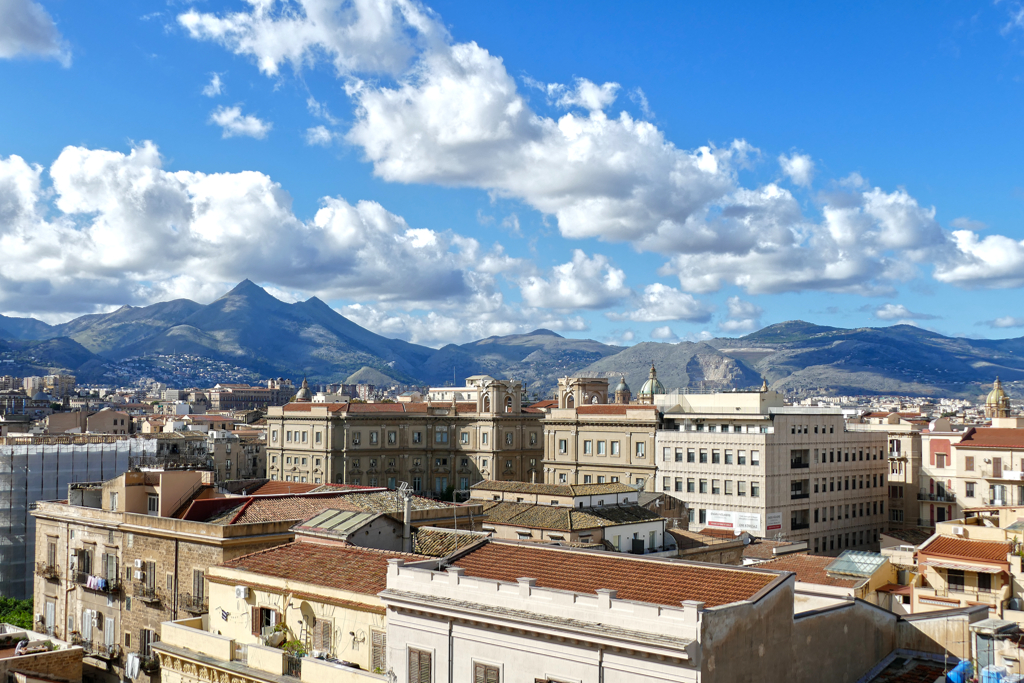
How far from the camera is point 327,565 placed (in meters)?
27.5

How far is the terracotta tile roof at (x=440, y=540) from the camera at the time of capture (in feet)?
102

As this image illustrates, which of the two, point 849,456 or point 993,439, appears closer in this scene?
point 993,439

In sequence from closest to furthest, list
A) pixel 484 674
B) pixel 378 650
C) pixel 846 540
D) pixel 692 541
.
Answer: pixel 484 674 → pixel 378 650 → pixel 692 541 → pixel 846 540

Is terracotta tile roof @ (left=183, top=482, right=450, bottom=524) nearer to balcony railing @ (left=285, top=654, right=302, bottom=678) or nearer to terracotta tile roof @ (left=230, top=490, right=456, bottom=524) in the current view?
terracotta tile roof @ (left=230, top=490, right=456, bottom=524)

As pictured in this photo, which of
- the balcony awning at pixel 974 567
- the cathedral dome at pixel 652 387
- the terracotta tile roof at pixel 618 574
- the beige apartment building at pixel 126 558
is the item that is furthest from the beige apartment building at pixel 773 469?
the terracotta tile roof at pixel 618 574

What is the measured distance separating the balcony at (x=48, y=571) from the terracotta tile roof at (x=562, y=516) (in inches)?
859

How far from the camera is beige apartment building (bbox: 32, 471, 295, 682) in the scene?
1348 inches

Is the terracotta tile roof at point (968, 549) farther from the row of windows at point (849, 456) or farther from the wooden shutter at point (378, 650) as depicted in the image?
the row of windows at point (849, 456)

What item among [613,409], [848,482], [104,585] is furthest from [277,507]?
[848,482]

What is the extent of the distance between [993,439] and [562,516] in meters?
60.9

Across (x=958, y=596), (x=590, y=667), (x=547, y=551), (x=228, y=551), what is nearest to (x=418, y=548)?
(x=228, y=551)

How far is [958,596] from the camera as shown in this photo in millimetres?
35312

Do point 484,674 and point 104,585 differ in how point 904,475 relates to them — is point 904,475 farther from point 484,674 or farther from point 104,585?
point 484,674

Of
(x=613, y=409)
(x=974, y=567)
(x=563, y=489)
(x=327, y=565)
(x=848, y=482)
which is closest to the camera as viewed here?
(x=327, y=565)
